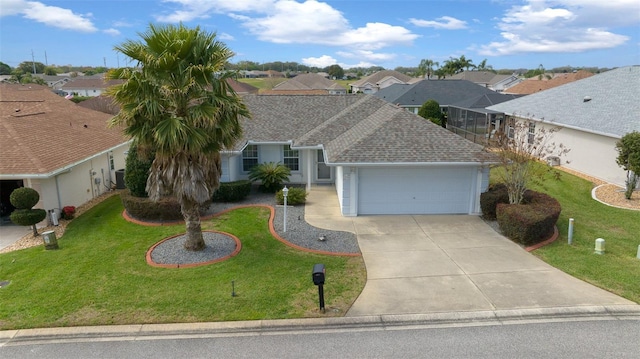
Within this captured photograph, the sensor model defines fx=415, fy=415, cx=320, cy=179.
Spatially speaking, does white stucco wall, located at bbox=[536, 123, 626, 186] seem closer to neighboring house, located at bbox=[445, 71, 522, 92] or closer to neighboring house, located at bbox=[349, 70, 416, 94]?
neighboring house, located at bbox=[349, 70, 416, 94]

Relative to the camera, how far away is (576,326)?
833cm

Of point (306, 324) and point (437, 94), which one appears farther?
point (437, 94)

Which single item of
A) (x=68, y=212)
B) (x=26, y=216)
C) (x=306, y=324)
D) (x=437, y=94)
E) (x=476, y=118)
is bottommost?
(x=306, y=324)

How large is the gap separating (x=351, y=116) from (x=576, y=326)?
595 inches

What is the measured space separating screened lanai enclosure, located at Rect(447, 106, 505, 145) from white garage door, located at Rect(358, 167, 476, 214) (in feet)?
44.3

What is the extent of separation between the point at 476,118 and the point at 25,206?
92.8 feet

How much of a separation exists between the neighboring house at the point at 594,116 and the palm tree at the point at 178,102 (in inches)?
528

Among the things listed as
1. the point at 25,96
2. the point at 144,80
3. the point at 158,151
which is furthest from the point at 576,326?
the point at 25,96

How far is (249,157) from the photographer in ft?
67.4

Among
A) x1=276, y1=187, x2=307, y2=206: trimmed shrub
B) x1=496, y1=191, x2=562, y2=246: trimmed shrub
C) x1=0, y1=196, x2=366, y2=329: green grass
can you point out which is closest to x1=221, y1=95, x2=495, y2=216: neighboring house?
x1=276, y1=187, x2=307, y2=206: trimmed shrub

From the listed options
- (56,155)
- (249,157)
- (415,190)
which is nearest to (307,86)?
(249,157)

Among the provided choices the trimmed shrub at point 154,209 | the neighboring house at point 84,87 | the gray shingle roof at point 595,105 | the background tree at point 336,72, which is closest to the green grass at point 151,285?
the trimmed shrub at point 154,209

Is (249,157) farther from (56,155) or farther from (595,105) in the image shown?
(595,105)

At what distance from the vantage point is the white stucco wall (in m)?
18.7
